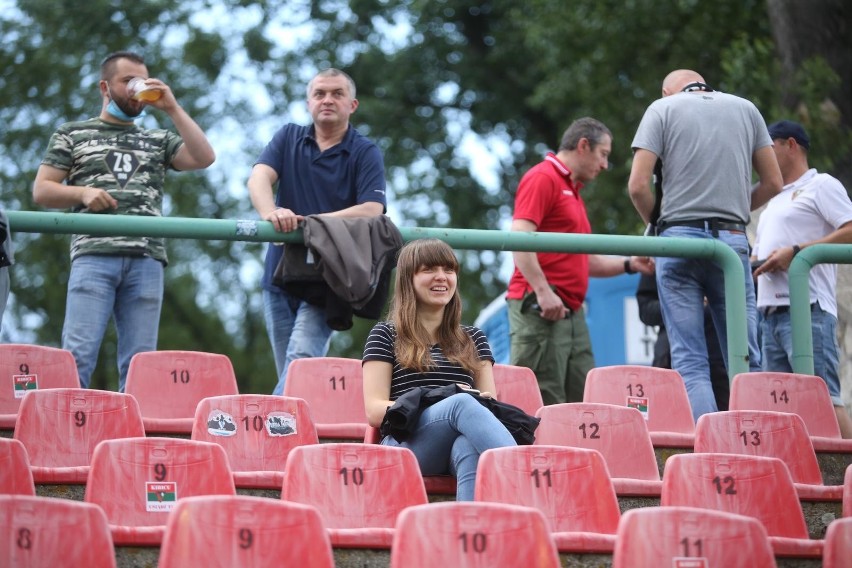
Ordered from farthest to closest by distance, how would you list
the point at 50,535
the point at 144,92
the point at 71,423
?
the point at 144,92, the point at 71,423, the point at 50,535

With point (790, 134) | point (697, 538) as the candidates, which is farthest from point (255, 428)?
point (790, 134)

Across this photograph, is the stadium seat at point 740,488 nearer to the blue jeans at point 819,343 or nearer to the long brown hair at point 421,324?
the long brown hair at point 421,324

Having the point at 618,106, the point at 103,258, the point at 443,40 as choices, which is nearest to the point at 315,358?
the point at 103,258

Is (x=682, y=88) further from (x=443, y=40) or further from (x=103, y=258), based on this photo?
(x=443, y=40)

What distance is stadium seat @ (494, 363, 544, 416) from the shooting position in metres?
5.73

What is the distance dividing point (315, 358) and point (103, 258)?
1.04m

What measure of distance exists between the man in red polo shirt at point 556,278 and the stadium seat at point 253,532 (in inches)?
124

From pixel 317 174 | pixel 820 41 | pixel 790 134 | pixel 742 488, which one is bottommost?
pixel 742 488

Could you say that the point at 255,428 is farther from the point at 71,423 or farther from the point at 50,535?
the point at 50,535

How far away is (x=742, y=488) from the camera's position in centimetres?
437

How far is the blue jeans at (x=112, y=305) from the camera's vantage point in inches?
231

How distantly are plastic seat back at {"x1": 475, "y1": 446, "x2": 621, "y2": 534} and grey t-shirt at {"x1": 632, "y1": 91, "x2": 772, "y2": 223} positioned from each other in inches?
79.5

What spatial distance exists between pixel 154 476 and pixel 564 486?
4.24ft

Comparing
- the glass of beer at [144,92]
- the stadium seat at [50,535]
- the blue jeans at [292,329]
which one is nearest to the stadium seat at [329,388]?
the blue jeans at [292,329]
